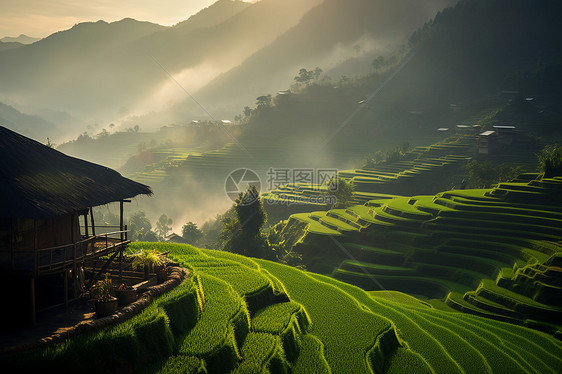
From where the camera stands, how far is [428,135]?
350ft

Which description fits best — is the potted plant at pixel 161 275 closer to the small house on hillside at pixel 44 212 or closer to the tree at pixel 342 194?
the small house on hillside at pixel 44 212

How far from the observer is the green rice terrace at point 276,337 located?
33.6 feet

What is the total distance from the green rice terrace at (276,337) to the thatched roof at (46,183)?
3.37 metres

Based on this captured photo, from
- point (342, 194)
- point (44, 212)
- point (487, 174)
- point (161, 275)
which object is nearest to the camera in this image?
point (44, 212)

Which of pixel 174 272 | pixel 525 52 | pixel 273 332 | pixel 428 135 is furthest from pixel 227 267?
pixel 525 52

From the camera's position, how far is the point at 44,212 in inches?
450

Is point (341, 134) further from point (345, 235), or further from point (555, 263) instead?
point (555, 263)

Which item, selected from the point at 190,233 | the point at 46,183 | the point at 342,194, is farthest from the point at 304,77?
the point at 46,183

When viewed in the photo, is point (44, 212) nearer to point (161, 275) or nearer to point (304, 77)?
point (161, 275)

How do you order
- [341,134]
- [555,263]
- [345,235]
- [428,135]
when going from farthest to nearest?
[341,134]
[428,135]
[345,235]
[555,263]

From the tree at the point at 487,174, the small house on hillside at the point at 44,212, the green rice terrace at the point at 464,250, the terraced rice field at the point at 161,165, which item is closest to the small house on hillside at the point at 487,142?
the tree at the point at 487,174

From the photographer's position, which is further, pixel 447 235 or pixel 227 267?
pixel 447 235

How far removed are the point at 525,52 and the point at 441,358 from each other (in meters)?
135

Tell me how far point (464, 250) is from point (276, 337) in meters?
24.9
